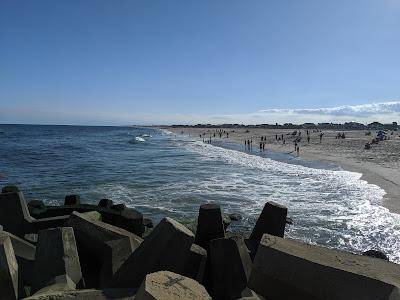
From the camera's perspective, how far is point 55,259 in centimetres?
468

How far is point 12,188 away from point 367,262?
22.9 feet

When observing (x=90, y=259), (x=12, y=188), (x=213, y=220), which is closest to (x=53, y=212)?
(x=12, y=188)

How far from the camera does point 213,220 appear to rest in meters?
6.17

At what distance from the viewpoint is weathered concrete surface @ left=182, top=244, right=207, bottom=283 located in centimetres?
499

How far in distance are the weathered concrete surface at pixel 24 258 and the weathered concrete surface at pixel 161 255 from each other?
1.57 metres

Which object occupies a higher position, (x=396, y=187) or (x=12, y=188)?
(x=12, y=188)

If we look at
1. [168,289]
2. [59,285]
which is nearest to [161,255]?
[59,285]

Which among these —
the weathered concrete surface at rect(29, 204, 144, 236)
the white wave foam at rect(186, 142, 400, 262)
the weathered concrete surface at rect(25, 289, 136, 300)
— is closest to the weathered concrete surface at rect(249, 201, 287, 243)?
the weathered concrete surface at rect(29, 204, 144, 236)

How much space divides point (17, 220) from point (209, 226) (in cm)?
359

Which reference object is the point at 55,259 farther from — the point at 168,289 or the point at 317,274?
the point at 317,274

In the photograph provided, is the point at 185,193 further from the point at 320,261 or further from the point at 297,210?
the point at 320,261

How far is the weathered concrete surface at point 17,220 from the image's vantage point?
7223 mm

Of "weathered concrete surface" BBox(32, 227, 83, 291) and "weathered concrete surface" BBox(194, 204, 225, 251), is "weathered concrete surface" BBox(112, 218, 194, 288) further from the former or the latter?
"weathered concrete surface" BBox(194, 204, 225, 251)

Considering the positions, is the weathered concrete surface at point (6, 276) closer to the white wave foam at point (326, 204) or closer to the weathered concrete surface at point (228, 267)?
the weathered concrete surface at point (228, 267)
